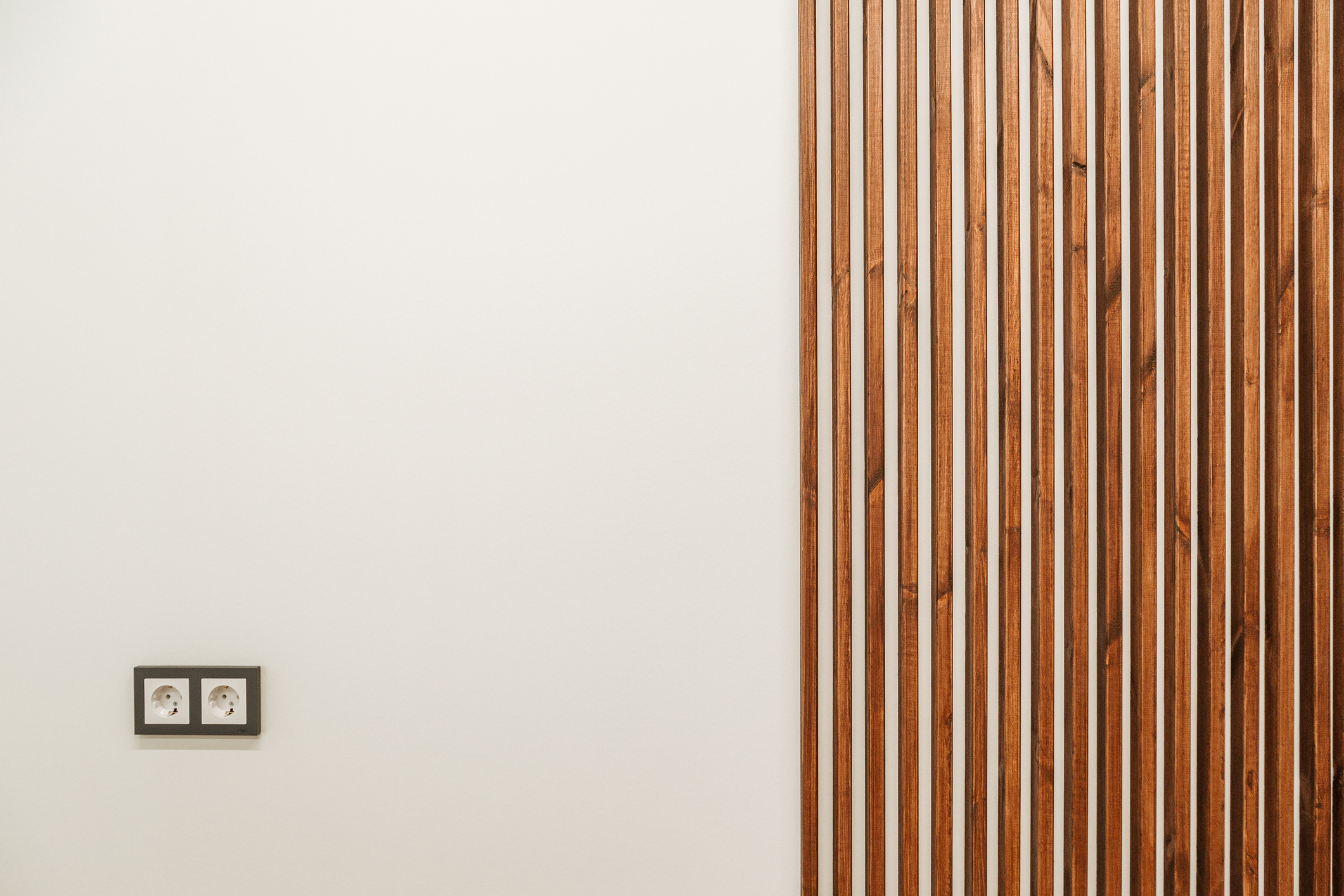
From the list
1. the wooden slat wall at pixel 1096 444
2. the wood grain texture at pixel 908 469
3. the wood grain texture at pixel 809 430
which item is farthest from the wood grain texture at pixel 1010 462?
the wood grain texture at pixel 809 430

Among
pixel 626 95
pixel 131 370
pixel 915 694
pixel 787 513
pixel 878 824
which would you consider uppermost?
pixel 626 95

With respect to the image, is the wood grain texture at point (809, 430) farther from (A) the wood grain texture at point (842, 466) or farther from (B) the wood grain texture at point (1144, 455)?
(B) the wood grain texture at point (1144, 455)

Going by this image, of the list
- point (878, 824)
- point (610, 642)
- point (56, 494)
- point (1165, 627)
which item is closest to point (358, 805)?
point (610, 642)

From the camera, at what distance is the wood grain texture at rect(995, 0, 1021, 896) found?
2.56ft

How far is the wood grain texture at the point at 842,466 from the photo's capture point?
0.78 metres

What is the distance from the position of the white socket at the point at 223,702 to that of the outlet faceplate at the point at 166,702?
Result: 0.06 ft

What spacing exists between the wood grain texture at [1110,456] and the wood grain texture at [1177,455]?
62mm

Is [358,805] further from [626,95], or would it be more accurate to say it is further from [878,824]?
[626,95]

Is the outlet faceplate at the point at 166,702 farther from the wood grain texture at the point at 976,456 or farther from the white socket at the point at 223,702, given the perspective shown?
the wood grain texture at the point at 976,456

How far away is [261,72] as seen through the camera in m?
0.81

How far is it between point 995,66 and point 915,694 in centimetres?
79

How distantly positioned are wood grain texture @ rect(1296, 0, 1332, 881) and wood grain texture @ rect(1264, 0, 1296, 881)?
2cm

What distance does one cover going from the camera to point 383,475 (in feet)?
2.66

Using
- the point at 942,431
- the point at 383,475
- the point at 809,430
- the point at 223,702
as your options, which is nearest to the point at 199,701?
the point at 223,702
